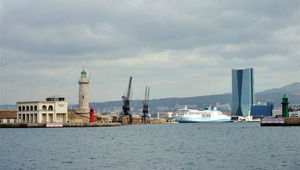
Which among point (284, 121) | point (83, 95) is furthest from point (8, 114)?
point (284, 121)

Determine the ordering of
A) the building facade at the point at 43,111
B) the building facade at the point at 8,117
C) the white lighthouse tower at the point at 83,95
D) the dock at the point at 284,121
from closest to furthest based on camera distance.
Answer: the dock at the point at 284,121
the building facade at the point at 43,111
the building facade at the point at 8,117
the white lighthouse tower at the point at 83,95

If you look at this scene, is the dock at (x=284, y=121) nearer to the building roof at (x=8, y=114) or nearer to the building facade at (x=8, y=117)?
the building facade at (x=8, y=117)

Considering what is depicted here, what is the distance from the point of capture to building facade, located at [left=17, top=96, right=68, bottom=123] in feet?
453

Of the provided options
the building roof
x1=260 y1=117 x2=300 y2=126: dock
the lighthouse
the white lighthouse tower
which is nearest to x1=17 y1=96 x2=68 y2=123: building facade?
the building roof

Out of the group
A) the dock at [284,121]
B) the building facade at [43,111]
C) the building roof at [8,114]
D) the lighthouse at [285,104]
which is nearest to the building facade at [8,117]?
the building roof at [8,114]

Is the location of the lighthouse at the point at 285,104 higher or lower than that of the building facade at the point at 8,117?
higher

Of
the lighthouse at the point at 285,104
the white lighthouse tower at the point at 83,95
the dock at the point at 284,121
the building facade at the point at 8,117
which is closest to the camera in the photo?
the lighthouse at the point at 285,104

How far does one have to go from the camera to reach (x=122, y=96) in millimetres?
191500

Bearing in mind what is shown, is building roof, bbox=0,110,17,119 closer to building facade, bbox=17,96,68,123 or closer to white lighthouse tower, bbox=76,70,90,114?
building facade, bbox=17,96,68,123

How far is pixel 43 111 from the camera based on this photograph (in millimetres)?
138125

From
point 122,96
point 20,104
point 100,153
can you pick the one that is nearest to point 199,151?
point 100,153

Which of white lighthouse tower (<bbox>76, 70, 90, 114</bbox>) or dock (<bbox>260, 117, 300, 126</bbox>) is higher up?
white lighthouse tower (<bbox>76, 70, 90, 114</bbox>)

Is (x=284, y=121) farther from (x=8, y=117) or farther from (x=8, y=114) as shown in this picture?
(x=8, y=114)

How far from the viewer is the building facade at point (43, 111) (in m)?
138
